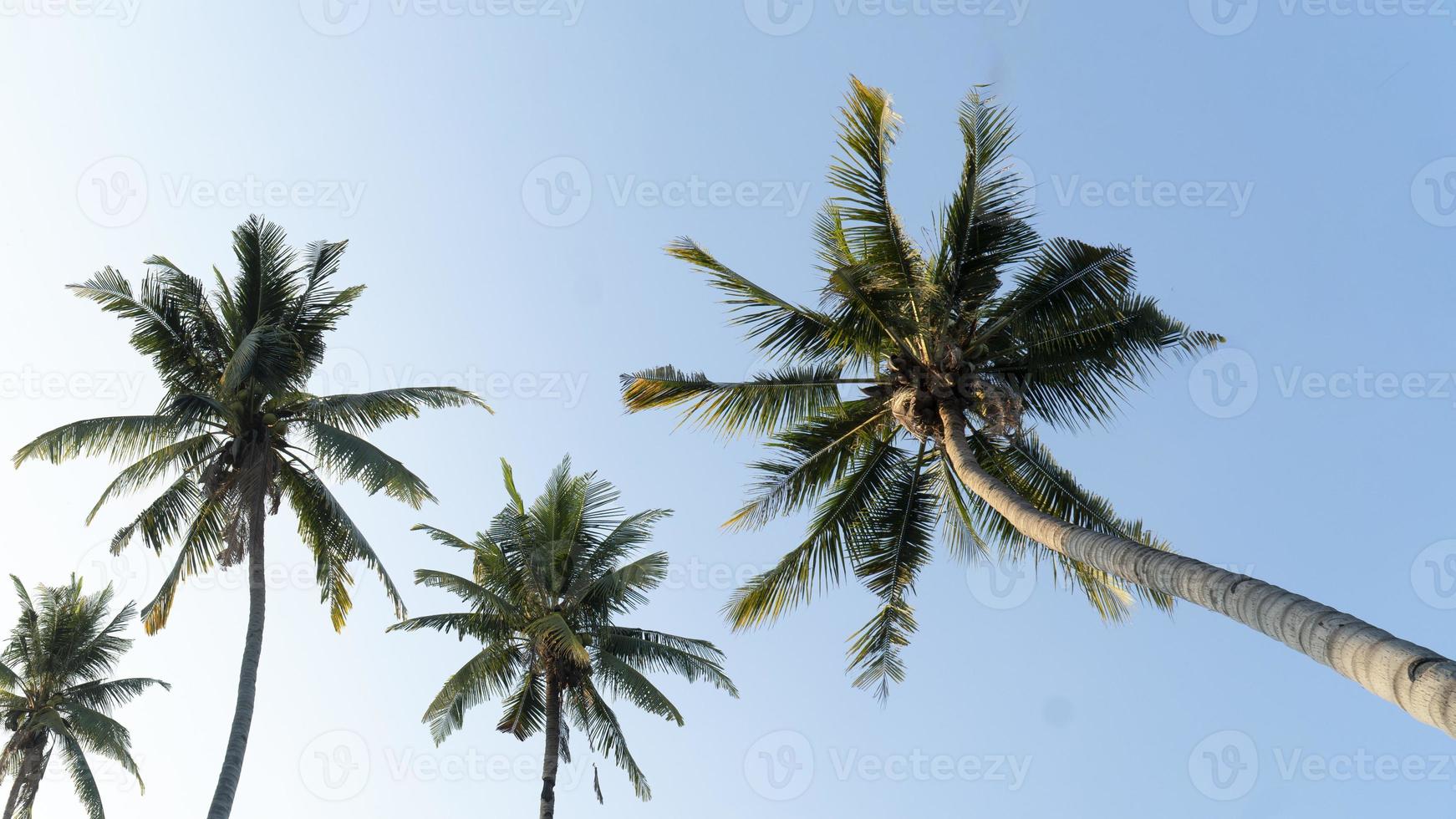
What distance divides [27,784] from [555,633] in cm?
1345

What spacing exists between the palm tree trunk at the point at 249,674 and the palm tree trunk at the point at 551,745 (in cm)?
461

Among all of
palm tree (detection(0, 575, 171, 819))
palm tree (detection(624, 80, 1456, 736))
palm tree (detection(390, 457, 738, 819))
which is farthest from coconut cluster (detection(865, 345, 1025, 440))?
palm tree (detection(0, 575, 171, 819))

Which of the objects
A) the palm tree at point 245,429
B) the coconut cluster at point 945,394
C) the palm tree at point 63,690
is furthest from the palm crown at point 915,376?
the palm tree at point 63,690

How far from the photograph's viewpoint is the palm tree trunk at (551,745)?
1573cm

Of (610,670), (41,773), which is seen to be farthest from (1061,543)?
(41,773)

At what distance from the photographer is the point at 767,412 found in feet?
44.9

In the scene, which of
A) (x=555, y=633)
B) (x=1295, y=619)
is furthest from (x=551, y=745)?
(x=1295, y=619)

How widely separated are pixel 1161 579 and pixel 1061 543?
164 centimetres

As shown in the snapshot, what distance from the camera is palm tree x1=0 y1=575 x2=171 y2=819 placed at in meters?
20.5

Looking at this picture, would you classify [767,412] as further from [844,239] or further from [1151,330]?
[1151,330]

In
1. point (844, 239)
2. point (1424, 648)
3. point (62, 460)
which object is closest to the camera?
point (1424, 648)

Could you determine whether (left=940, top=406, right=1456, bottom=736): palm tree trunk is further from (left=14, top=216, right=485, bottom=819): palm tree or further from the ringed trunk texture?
the ringed trunk texture

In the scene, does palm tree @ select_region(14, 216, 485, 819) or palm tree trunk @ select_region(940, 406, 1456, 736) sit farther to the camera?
palm tree @ select_region(14, 216, 485, 819)

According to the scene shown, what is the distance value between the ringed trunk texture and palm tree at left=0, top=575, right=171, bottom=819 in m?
0.02
